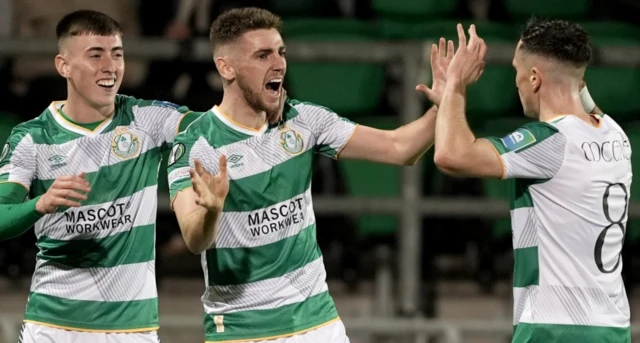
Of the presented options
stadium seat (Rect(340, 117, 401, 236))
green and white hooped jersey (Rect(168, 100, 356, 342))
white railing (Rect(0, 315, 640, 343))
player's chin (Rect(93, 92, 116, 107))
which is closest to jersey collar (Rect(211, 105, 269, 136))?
green and white hooped jersey (Rect(168, 100, 356, 342))

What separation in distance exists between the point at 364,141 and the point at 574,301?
3.45 ft

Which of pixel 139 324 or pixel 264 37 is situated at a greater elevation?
pixel 264 37

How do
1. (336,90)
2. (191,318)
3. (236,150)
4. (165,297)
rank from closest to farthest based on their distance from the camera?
(236,150), (191,318), (165,297), (336,90)

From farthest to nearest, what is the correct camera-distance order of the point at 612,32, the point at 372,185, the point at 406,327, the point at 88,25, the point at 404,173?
the point at 612,32 → the point at 372,185 → the point at 404,173 → the point at 406,327 → the point at 88,25

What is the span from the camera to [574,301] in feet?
14.2

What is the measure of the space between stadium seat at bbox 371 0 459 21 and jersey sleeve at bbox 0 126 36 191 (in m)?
4.30

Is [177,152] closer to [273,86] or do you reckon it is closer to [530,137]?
[273,86]

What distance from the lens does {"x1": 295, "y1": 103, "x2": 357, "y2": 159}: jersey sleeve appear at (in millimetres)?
4801

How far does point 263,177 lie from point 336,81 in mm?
3406

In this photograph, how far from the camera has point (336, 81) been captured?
26.3ft

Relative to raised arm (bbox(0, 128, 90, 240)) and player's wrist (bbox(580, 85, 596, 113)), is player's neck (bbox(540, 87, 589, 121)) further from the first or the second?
raised arm (bbox(0, 128, 90, 240))

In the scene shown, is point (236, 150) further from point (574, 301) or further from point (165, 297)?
point (165, 297)

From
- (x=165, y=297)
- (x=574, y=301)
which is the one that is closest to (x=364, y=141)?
(x=574, y=301)

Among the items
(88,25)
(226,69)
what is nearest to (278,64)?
(226,69)
